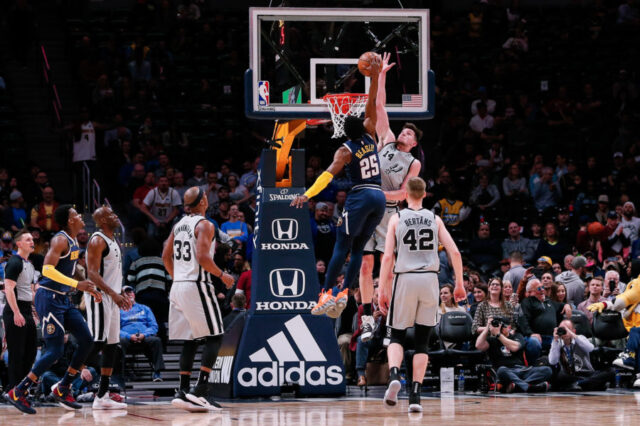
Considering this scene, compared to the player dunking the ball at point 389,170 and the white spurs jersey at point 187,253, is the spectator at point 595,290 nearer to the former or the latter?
the player dunking the ball at point 389,170

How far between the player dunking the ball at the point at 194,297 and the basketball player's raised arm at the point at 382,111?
6.57ft

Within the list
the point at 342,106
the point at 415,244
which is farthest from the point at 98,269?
the point at 415,244

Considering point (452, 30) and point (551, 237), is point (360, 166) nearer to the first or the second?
point (551, 237)

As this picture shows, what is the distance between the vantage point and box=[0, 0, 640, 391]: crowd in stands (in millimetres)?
14906

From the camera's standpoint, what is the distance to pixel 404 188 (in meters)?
11.0

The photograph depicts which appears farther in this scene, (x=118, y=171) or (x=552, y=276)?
(x=118, y=171)

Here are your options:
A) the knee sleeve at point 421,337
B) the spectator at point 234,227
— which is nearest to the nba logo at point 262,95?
the knee sleeve at point 421,337

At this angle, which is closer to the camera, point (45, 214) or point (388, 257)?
point (388, 257)

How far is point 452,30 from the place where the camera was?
76.0ft

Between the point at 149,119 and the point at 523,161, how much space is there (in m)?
7.29

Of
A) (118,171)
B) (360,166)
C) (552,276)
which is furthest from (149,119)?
(360,166)

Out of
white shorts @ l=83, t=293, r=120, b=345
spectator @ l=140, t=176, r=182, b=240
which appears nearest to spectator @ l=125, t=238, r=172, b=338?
spectator @ l=140, t=176, r=182, b=240

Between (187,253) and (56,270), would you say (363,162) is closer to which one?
(187,253)

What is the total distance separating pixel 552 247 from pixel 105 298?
8684mm
